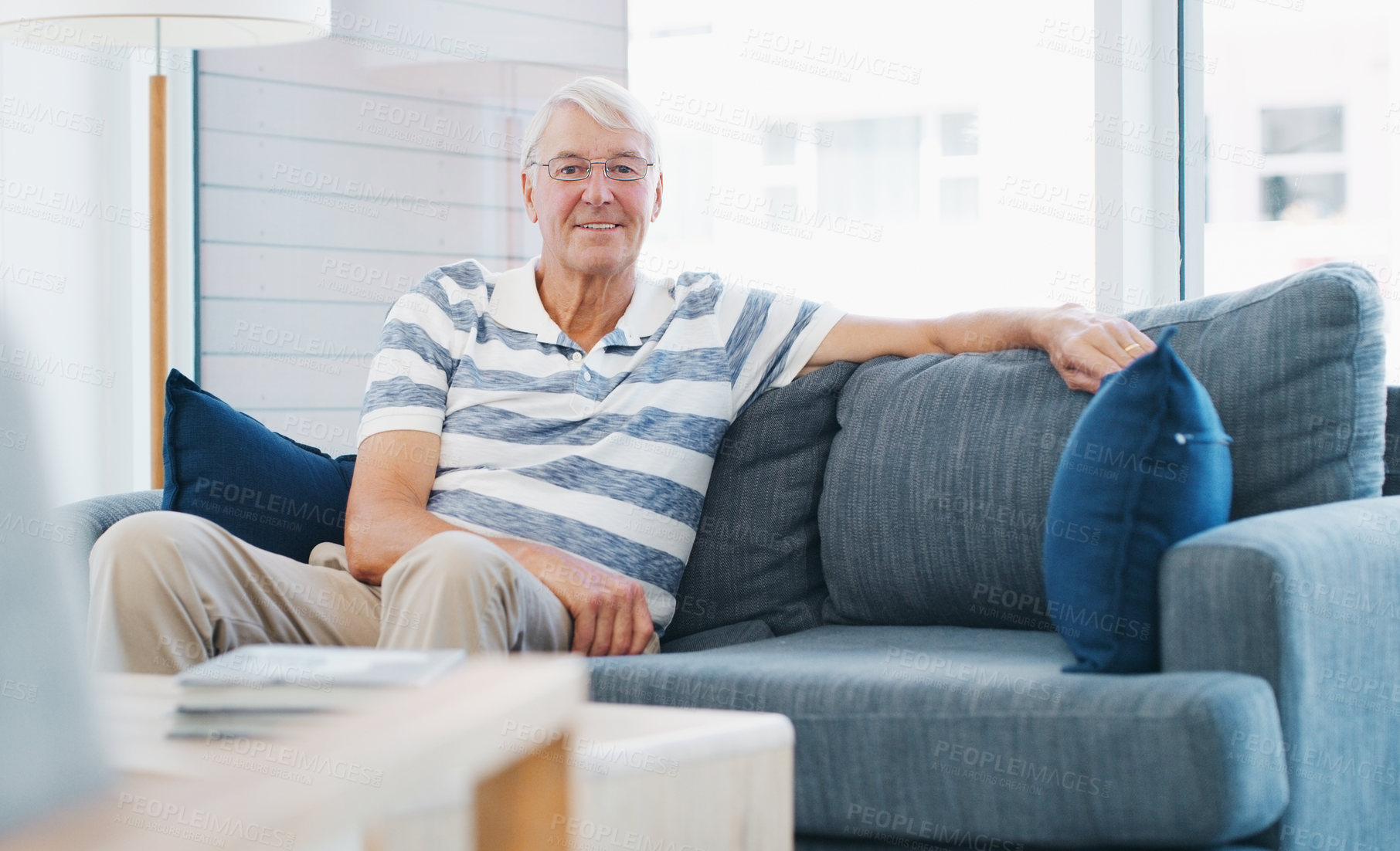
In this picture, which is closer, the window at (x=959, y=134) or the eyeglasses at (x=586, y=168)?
the eyeglasses at (x=586, y=168)

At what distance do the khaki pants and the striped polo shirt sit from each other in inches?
9.9

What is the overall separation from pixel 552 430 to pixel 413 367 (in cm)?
23

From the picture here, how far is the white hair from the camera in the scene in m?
2.14

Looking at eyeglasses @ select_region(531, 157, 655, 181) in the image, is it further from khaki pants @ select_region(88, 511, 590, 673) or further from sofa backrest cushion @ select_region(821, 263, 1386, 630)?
khaki pants @ select_region(88, 511, 590, 673)

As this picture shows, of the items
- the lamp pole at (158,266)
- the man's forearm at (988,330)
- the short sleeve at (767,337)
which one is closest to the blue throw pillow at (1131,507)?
the man's forearm at (988,330)

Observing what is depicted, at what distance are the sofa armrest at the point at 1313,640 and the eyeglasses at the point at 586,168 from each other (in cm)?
114

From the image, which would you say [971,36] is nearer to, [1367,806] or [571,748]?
[1367,806]

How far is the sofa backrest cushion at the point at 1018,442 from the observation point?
1.62 meters

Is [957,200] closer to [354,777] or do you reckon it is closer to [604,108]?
[604,108]

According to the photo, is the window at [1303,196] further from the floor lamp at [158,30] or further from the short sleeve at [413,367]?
the floor lamp at [158,30]

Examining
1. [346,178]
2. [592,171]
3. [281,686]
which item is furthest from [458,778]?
[346,178]

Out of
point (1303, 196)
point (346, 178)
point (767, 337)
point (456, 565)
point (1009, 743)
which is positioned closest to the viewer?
point (1009, 743)

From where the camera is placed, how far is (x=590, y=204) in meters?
2.12

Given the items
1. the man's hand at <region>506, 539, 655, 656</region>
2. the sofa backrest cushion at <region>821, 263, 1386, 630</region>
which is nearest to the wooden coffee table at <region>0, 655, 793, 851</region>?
the man's hand at <region>506, 539, 655, 656</region>
